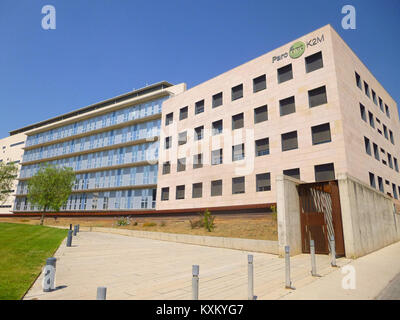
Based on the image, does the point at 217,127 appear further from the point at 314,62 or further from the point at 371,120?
the point at 371,120

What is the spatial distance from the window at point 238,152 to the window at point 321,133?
7014 mm

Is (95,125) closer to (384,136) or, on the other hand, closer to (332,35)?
(332,35)

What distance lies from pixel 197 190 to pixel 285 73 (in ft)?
50.3

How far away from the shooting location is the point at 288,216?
1229 cm

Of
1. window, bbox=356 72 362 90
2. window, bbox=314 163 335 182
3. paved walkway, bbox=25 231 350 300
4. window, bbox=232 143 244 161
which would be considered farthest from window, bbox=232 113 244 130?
paved walkway, bbox=25 231 350 300

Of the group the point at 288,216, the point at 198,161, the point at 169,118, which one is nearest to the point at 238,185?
the point at 198,161

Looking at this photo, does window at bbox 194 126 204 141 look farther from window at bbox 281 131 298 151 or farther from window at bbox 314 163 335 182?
window at bbox 314 163 335 182

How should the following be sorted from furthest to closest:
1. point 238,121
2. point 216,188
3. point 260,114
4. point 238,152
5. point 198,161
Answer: point 198,161 → point 238,121 → point 216,188 → point 238,152 → point 260,114

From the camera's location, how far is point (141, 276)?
796cm

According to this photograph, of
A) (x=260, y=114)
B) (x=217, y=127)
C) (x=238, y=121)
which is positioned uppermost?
(x=260, y=114)

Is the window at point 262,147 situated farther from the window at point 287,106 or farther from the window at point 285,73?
the window at point 285,73

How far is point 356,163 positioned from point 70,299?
22.5 metres

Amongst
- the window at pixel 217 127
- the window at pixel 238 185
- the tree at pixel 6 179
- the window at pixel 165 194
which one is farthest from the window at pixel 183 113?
the tree at pixel 6 179
